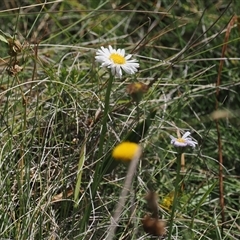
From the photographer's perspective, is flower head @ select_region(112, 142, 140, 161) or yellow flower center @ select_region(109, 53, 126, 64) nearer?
flower head @ select_region(112, 142, 140, 161)

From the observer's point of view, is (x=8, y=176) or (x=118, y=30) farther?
(x=118, y=30)

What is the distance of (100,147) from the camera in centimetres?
126

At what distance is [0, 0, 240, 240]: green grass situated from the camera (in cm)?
129

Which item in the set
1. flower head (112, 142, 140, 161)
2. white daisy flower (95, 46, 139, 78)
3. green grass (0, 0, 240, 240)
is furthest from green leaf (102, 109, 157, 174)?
flower head (112, 142, 140, 161)

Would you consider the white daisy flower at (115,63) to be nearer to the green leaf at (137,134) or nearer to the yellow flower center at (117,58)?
the yellow flower center at (117,58)

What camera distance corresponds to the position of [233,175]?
1.62 m

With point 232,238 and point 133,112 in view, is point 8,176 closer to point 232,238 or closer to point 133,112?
point 133,112

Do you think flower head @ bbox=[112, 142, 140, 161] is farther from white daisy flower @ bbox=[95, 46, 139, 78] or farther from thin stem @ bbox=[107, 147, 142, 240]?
white daisy flower @ bbox=[95, 46, 139, 78]

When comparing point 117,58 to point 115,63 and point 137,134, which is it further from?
point 137,134

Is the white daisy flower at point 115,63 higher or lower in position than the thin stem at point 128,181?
higher

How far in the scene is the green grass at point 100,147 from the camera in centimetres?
129

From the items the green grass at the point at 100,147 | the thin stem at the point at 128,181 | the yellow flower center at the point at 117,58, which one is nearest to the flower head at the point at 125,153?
the thin stem at the point at 128,181

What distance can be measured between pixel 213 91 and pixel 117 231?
545 mm

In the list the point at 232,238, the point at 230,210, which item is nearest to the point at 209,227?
the point at 232,238
